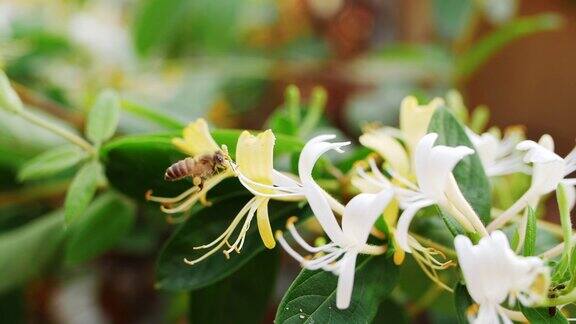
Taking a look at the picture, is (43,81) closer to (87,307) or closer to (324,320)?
(87,307)

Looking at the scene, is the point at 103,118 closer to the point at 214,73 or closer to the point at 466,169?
the point at 466,169

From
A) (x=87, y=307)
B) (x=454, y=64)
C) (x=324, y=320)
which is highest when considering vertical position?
(x=324, y=320)

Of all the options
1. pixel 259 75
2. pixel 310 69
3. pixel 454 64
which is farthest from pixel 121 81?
pixel 454 64

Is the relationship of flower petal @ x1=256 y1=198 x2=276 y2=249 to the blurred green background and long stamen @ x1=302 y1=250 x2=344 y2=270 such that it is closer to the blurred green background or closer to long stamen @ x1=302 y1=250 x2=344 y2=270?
long stamen @ x1=302 y1=250 x2=344 y2=270

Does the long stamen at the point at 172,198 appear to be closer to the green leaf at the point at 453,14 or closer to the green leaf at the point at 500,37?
the green leaf at the point at 500,37

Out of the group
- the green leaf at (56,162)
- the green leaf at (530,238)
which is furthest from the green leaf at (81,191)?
the green leaf at (530,238)

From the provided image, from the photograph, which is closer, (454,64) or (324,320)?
(324,320)
